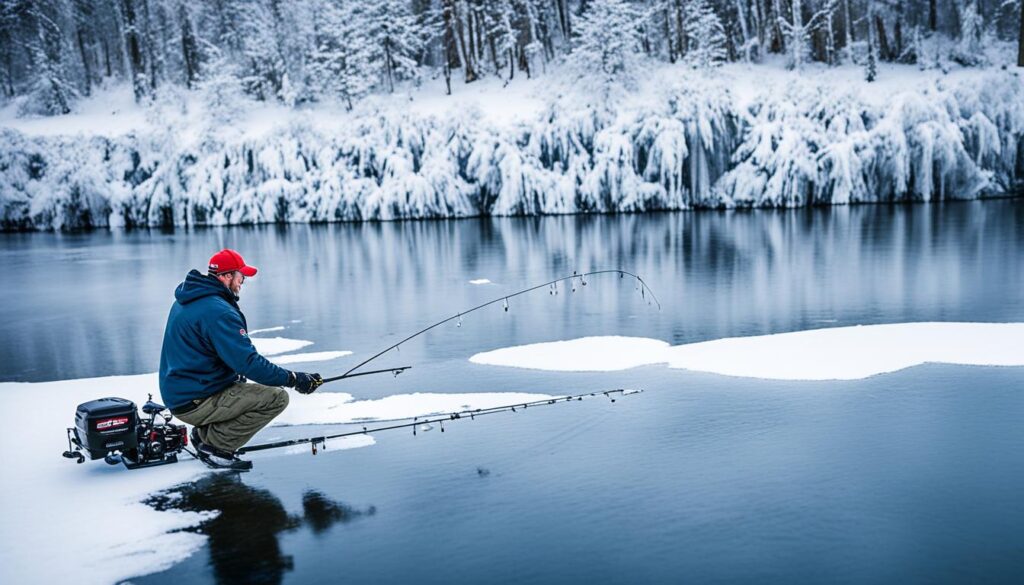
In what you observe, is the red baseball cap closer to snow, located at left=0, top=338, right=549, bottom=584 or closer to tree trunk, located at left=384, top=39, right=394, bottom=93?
snow, located at left=0, top=338, right=549, bottom=584

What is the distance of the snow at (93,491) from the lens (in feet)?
20.3

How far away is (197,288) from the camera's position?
7.23 meters

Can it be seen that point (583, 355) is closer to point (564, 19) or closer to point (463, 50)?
point (463, 50)

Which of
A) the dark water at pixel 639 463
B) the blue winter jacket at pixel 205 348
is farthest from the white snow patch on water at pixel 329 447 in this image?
the blue winter jacket at pixel 205 348

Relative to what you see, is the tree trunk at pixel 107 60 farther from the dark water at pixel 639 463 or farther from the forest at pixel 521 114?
the dark water at pixel 639 463

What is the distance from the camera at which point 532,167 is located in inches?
1960

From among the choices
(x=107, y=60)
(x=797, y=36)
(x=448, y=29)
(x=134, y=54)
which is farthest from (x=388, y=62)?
(x=107, y=60)

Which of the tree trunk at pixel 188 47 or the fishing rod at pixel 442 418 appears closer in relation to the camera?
the fishing rod at pixel 442 418

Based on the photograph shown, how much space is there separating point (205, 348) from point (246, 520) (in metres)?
1.48

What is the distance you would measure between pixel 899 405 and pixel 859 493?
286cm

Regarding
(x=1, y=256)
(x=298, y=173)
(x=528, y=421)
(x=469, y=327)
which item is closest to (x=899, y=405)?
(x=528, y=421)

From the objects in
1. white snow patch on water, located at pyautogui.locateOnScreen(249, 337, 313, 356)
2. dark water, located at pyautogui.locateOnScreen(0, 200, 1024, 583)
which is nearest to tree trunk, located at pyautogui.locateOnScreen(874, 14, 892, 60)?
dark water, located at pyautogui.locateOnScreen(0, 200, 1024, 583)

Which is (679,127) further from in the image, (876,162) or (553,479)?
(553,479)

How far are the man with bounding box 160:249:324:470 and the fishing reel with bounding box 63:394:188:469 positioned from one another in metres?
0.46
